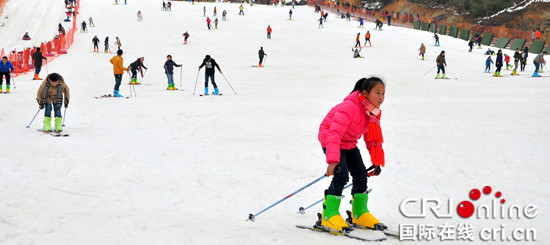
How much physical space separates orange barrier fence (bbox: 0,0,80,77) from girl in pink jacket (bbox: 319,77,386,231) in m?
23.1

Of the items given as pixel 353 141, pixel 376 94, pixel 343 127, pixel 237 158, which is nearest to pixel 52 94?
pixel 237 158

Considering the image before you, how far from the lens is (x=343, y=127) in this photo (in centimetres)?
476

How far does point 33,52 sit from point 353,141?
27.3 meters

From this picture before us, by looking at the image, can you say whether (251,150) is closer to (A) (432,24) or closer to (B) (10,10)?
(A) (432,24)

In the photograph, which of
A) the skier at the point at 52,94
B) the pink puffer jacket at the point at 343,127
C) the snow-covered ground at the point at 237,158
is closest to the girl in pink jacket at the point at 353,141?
the pink puffer jacket at the point at 343,127

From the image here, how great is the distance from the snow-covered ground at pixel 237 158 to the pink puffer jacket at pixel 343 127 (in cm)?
95

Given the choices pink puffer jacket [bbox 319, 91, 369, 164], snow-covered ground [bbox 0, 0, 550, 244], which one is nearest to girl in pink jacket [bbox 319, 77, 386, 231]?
pink puffer jacket [bbox 319, 91, 369, 164]

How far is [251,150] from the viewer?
1003 centimetres

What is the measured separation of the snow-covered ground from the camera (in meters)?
5.89

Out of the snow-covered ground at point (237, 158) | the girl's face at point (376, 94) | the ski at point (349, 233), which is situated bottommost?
the snow-covered ground at point (237, 158)

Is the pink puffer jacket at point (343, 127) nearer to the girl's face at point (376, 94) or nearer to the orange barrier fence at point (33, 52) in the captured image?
the girl's face at point (376, 94)

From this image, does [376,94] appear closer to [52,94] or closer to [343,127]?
[343,127]

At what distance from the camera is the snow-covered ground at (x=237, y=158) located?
5.89 m

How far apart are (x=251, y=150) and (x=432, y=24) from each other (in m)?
46.0
